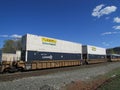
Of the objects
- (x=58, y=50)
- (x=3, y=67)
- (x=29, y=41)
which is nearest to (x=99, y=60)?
(x=58, y=50)

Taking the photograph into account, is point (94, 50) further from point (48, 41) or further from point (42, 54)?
point (42, 54)

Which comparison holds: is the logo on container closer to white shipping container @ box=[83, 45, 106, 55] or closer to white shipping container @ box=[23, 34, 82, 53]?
white shipping container @ box=[23, 34, 82, 53]

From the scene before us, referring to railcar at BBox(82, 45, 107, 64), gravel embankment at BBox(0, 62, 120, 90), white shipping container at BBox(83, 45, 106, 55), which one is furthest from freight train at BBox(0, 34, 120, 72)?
gravel embankment at BBox(0, 62, 120, 90)

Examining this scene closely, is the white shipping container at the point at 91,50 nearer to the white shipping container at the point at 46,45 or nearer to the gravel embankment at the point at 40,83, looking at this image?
the white shipping container at the point at 46,45

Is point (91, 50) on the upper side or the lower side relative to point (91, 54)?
upper

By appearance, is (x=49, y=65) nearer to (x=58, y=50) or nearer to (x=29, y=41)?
(x=58, y=50)

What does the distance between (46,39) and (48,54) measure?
8.47 feet

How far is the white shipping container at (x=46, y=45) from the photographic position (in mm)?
22625

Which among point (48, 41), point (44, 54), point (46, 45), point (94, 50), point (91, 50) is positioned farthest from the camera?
point (94, 50)

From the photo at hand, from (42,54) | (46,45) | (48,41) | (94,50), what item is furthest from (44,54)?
(94,50)

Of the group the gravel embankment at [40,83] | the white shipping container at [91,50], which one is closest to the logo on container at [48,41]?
the gravel embankment at [40,83]

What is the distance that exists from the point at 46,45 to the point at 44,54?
1.58 m

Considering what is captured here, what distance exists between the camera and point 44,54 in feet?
82.4

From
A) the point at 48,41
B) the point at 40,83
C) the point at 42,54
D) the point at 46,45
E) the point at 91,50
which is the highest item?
the point at 48,41
